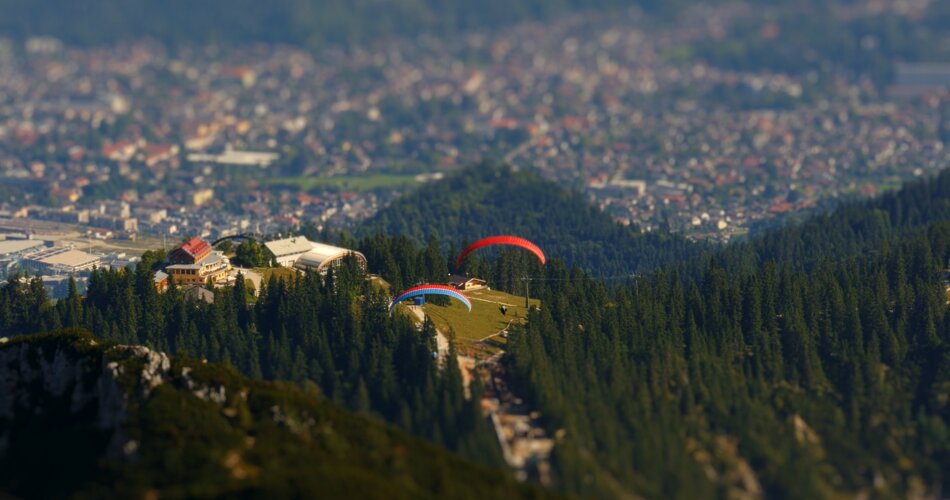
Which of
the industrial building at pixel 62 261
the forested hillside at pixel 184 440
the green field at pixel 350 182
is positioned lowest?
the forested hillside at pixel 184 440

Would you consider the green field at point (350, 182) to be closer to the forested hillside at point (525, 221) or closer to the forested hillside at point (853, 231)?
the forested hillside at point (525, 221)

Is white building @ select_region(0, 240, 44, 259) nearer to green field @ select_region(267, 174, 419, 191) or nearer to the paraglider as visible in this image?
the paraglider

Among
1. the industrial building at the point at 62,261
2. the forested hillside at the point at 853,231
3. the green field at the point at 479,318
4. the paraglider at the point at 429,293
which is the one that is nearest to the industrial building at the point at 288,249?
the green field at the point at 479,318

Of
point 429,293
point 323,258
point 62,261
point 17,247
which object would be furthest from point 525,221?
point 429,293

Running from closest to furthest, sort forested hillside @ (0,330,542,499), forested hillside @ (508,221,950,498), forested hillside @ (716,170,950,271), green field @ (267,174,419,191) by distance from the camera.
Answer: forested hillside @ (0,330,542,499)
forested hillside @ (508,221,950,498)
forested hillside @ (716,170,950,271)
green field @ (267,174,419,191)

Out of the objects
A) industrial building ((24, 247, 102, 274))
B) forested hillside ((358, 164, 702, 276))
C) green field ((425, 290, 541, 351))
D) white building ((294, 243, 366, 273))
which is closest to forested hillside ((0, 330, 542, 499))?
green field ((425, 290, 541, 351))

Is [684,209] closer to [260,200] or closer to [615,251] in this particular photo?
[615,251]
